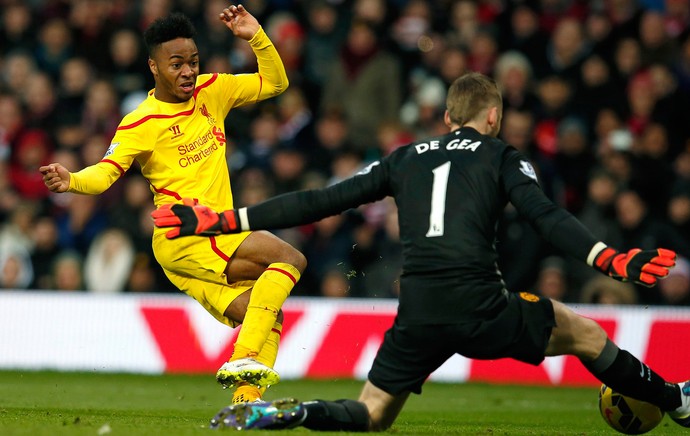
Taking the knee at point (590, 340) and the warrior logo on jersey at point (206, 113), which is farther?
the warrior logo on jersey at point (206, 113)

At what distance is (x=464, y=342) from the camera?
6453 millimetres

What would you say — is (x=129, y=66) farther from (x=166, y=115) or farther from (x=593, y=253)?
(x=593, y=253)

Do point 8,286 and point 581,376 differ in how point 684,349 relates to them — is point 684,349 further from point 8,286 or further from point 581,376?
point 8,286

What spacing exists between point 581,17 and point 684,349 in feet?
16.1

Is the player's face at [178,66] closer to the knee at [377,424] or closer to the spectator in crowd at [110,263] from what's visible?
the knee at [377,424]

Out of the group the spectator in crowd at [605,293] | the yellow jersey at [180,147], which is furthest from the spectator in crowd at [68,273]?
the yellow jersey at [180,147]

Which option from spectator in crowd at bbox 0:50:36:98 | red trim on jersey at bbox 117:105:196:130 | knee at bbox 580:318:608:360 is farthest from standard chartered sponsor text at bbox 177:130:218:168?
spectator in crowd at bbox 0:50:36:98

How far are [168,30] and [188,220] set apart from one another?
7.14 feet

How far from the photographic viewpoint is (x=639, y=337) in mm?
12555

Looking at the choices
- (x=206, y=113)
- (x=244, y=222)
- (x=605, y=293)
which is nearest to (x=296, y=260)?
(x=206, y=113)

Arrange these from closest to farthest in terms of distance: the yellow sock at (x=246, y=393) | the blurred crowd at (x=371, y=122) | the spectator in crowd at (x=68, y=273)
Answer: the yellow sock at (x=246, y=393) → the blurred crowd at (x=371, y=122) → the spectator in crowd at (x=68, y=273)

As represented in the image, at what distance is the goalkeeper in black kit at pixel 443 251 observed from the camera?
6422mm

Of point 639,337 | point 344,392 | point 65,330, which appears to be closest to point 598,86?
point 639,337

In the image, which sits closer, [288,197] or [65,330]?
[288,197]
